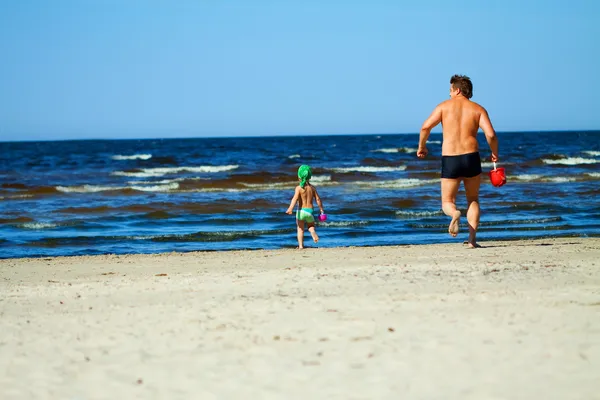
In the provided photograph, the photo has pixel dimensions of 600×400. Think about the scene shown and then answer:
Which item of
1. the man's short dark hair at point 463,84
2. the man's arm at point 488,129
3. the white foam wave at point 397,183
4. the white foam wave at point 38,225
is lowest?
the white foam wave at point 38,225

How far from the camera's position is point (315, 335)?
4.18 meters

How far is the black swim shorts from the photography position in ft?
25.2

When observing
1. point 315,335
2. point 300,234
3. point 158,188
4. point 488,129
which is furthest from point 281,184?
point 315,335

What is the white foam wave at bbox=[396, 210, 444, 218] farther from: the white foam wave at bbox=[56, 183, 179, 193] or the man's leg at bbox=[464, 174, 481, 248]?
the white foam wave at bbox=[56, 183, 179, 193]

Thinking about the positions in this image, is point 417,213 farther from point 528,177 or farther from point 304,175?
point 528,177

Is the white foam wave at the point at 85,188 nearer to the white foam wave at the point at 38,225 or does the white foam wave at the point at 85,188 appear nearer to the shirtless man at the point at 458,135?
the white foam wave at the point at 38,225

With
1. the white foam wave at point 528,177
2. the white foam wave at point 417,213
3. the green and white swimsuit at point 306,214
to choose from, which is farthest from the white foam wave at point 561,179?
the green and white swimsuit at point 306,214

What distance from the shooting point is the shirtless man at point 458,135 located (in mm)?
7625

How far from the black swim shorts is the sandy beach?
161 centimetres

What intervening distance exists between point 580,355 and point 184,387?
1944 millimetres

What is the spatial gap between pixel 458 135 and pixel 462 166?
12.6 inches

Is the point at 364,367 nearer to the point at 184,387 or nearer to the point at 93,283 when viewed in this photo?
the point at 184,387

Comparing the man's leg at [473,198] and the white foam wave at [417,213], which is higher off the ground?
the man's leg at [473,198]

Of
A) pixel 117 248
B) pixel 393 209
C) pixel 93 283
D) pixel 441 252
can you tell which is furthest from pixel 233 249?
pixel 393 209
